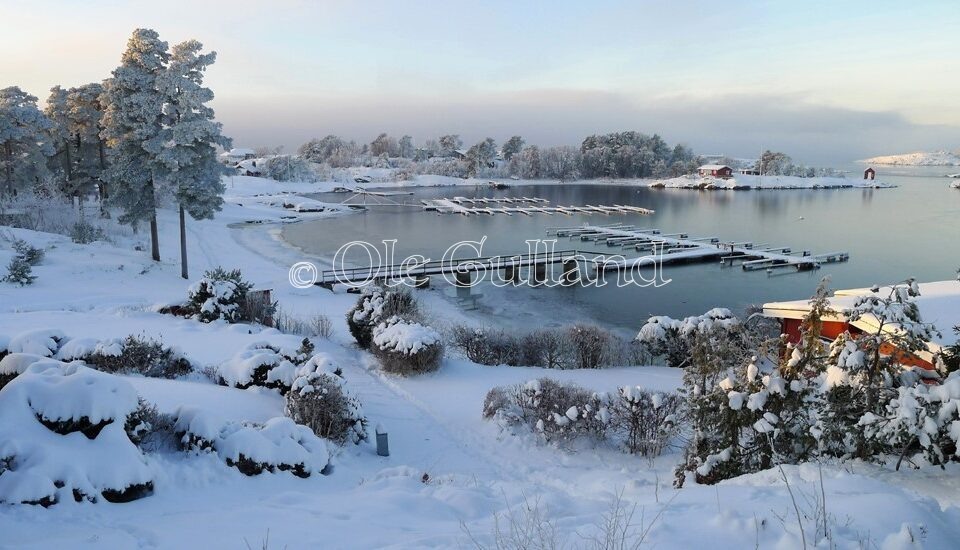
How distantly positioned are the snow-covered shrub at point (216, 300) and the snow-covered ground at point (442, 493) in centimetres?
104

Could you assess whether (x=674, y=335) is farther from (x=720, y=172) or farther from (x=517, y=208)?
(x=720, y=172)

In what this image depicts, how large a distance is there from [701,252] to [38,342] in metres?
38.8

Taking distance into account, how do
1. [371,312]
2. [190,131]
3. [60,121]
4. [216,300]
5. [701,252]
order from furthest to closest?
[701,252] → [60,121] → [190,131] → [371,312] → [216,300]

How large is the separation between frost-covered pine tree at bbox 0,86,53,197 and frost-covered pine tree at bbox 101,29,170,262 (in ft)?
34.5

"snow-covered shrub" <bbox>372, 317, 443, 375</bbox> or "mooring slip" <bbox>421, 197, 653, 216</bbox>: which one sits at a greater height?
"mooring slip" <bbox>421, 197, 653, 216</bbox>

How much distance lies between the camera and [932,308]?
39.6 feet

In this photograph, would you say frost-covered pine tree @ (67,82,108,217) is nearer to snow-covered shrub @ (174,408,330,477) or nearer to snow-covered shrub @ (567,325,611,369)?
snow-covered shrub @ (567,325,611,369)

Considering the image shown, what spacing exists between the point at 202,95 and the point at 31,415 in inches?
865

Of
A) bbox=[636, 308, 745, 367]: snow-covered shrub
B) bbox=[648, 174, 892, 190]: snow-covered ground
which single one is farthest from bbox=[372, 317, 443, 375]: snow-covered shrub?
bbox=[648, 174, 892, 190]: snow-covered ground

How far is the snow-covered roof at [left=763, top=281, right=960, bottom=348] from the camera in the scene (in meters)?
10.5

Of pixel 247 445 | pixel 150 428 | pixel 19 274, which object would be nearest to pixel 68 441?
pixel 150 428

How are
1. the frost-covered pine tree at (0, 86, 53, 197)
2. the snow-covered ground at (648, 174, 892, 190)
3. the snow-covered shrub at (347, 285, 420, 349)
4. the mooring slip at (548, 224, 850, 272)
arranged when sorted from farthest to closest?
1. the snow-covered ground at (648, 174, 892, 190)
2. the mooring slip at (548, 224, 850, 272)
3. the frost-covered pine tree at (0, 86, 53, 197)
4. the snow-covered shrub at (347, 285, 420, 349)

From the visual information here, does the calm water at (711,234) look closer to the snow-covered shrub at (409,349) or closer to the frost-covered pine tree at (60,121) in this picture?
the snow-covered shrub at (409,349)

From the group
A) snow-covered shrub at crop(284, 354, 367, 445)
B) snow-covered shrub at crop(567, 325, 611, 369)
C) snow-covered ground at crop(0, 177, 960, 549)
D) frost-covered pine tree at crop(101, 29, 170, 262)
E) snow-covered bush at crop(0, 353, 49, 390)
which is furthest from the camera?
frost-covered pine tree at crop(101, 29, 170, 262)
